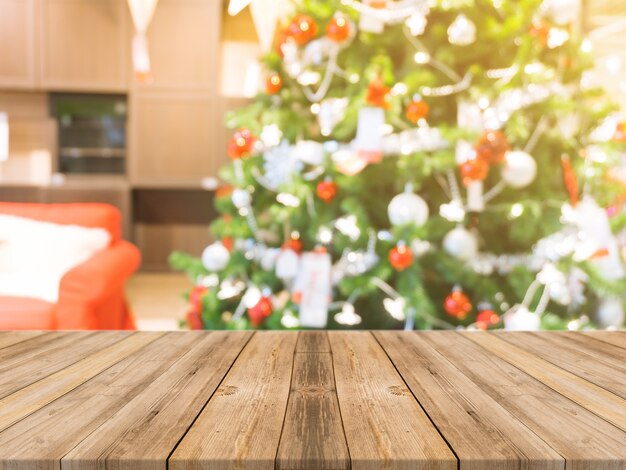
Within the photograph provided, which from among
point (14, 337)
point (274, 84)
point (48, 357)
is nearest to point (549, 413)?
point (48, 357)

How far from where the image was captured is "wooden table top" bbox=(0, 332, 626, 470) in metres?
0.66

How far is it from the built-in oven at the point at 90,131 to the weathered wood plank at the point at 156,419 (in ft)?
15.3

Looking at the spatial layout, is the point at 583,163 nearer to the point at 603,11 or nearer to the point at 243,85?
the point at 603,11

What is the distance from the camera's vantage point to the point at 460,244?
2.47 metres

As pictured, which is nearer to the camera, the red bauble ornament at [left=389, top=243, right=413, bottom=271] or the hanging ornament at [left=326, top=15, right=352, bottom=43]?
the red bauble ornament at [left=389, top=243, right=413, bottom=271]

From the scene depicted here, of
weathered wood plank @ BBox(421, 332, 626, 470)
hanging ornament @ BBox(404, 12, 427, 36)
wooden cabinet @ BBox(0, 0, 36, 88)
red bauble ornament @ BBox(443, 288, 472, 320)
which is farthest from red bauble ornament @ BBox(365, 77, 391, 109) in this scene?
wooden cabinet @ BBox(0, 0, 36, 88)

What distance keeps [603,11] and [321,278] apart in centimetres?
314

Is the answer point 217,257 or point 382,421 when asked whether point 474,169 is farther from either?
point 382,421

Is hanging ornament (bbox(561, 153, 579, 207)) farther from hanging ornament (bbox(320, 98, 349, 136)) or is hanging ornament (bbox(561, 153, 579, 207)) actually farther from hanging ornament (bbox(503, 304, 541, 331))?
hanging ornament (bbox(320, 98, 349, 136))

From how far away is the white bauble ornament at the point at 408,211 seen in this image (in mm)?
2398

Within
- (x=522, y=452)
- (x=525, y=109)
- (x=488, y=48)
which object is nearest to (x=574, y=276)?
(x=525, y=109)

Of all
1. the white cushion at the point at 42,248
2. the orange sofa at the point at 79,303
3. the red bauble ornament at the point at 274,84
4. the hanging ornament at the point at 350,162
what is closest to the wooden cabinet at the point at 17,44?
the white cushion at the point at 42,248

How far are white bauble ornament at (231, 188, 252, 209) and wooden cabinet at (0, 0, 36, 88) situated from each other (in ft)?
10.6

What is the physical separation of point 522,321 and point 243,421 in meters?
1.94
